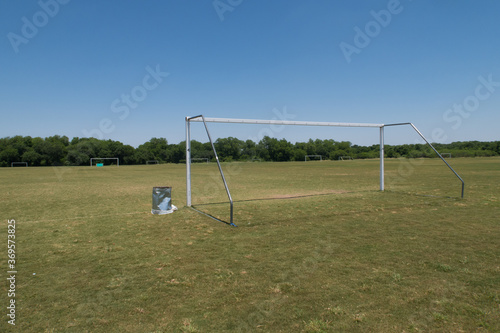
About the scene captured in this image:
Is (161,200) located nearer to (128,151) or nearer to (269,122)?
(269,122)

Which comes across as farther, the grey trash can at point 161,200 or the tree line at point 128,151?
the tree line at point 128,151

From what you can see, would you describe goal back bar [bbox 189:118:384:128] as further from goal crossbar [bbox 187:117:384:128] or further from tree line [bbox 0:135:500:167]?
tree line [bbox 0:135:500:167]

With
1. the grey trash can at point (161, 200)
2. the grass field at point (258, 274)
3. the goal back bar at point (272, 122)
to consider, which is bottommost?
the grass field at point (258, 274)

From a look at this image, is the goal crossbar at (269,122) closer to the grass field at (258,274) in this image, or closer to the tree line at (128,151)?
the grass field at (258,274)

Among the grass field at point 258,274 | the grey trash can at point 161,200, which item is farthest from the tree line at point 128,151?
the grass field at point 258,274

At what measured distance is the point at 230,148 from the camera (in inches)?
747

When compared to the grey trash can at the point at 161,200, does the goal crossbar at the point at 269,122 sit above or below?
above

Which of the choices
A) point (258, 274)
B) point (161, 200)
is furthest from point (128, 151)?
point (258, 274)

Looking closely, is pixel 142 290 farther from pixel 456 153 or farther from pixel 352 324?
pixel 456 153

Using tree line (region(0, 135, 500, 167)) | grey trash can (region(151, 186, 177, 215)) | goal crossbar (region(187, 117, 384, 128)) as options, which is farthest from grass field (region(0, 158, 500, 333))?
tree line (region(0, 135, 500, 167))

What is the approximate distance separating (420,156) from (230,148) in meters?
52.9

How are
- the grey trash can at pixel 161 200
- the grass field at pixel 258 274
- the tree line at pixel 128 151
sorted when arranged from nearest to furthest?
1. the grass field at pixel 258 274
2. the grey trash can at pixel 161 200
3. the tree line at pixel 128 151

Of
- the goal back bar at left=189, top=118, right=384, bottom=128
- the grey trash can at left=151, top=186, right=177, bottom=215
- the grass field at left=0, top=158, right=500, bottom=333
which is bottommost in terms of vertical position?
the grass field at left=0, top=158, right=500, bottom=333

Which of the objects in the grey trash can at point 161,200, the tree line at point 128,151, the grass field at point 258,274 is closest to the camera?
the grass field at point 258,274
